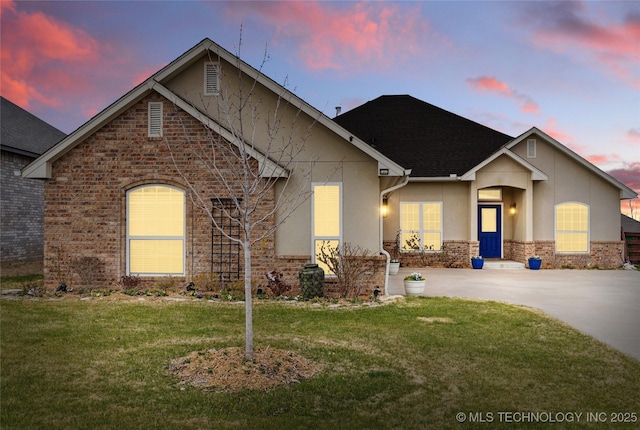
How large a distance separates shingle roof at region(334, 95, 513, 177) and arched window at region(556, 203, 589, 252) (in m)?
4.05

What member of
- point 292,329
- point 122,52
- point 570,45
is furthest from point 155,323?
point 570,45

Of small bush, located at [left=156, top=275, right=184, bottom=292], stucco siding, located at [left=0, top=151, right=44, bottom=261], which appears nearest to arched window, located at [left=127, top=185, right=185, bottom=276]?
small bush, located at [left=156, top=275, right=184, bottom=292]

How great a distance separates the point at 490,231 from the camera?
67.9ft

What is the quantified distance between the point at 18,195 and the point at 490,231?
20.2 m

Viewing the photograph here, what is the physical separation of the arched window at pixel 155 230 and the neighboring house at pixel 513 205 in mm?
9968

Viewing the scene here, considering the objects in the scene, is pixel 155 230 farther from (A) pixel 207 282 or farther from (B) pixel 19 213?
(B) pixel 19 213

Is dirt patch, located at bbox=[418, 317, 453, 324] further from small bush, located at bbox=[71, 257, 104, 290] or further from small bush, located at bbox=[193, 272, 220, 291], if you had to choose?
small bush, located at bbox=[71, 257, 104, 290]

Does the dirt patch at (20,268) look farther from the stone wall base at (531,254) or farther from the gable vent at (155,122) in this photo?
the stone wall base at (531,254)

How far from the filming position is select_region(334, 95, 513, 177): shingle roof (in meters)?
20.1

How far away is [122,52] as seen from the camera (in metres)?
14.2

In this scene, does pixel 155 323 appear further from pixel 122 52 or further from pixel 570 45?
pixel 570 45

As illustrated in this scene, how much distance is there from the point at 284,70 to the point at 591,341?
8989 mm

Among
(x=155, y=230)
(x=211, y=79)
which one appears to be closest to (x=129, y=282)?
(x=155, y=230)

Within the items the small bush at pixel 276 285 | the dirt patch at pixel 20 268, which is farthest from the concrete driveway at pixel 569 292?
the dirt patch at pixel 20 268
